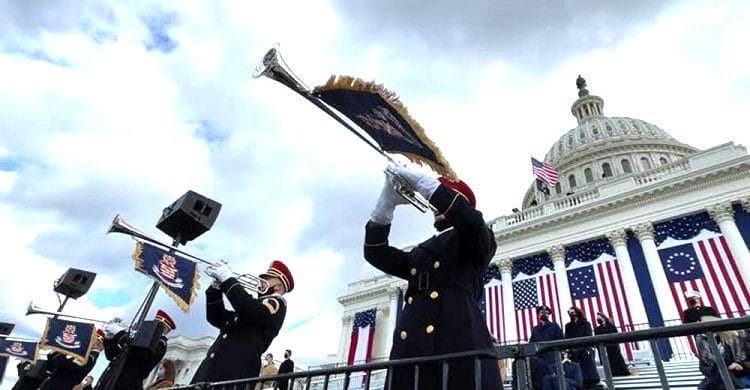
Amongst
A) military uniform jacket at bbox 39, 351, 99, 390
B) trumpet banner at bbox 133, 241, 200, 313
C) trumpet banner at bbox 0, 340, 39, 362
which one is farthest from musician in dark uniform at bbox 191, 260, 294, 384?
trumpet banner at bbox 0, 340, 39, 362

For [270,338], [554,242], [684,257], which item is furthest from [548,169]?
[270,338]

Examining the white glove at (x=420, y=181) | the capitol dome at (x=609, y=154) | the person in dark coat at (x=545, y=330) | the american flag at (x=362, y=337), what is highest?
the capitol dome at (x=609, y=154)

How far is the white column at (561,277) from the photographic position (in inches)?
817

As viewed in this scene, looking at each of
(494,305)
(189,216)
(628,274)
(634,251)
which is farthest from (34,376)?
(634,251)

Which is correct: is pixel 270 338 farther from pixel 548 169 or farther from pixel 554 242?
pixel 548 169

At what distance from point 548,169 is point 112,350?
93.2ft

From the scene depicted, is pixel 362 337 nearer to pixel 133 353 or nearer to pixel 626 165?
pixel 133 353

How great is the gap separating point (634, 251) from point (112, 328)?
22.0m

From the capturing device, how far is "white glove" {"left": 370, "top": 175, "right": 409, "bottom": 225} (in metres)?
3.07

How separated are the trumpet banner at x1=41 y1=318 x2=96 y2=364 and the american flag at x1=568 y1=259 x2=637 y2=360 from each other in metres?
19.1

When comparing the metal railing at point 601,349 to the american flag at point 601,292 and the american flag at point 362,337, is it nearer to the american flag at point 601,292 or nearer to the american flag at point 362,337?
the american flag at point 601,292

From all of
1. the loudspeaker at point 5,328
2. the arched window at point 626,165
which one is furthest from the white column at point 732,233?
the arched window at point 626,165

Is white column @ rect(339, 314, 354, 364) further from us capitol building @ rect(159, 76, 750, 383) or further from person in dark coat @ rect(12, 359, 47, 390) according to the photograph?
person in dark coat @ rect(12, 359, 47, 390)

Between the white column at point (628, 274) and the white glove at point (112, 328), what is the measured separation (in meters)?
19.4
